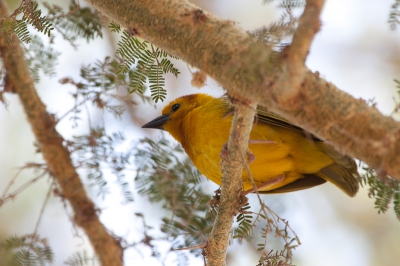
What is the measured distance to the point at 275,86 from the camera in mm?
1843

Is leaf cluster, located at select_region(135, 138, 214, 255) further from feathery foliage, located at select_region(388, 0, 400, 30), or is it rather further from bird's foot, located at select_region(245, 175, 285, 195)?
feathery foliage, located at select_region(388, 0, 400, 30)

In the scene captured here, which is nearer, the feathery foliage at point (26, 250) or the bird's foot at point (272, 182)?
the feathery foliage at point (26, 250)

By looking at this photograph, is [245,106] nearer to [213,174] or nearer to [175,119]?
[213,174]

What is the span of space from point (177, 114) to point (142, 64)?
1.43 m

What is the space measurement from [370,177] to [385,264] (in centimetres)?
436

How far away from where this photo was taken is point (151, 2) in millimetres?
2389

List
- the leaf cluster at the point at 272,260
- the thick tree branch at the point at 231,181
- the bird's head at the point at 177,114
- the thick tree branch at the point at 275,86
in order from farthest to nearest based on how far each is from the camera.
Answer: the bird's head at the point at 177,114
the leaf cluster at the point at 272,260
the thick tree branch at the point at 231,181
the thick tree branch at the point at 275,86

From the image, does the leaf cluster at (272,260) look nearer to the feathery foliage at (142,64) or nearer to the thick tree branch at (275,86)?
the thick tree branch at (275,86)

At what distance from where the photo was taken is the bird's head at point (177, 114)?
14.4 feet

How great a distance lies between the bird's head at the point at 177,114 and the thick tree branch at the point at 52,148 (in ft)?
3.61

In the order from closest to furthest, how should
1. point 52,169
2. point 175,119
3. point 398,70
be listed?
point 52,169
point 175,119
point 398,70

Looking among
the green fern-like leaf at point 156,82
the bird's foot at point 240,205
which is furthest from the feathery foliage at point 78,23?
the bird's foot at point 240,205

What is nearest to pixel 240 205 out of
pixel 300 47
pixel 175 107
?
pixel 300 47

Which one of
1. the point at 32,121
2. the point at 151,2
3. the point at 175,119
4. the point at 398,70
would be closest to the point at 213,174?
the point at 175,119
